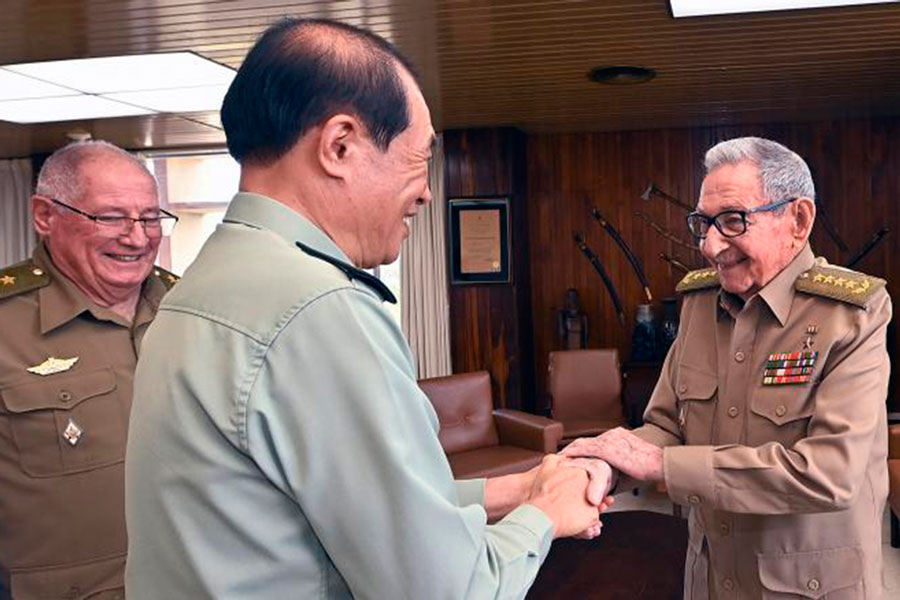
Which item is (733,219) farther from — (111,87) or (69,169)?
(111,87)

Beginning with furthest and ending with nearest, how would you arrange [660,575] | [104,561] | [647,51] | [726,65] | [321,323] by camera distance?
[726,65], [647,51], [660,575], [104,561], [321,323]

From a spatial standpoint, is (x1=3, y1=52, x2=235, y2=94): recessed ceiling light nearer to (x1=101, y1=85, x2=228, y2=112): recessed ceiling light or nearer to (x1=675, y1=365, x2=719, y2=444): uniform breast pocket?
(x1=101, y1=85, x2=228, y2=112): recessed ceiling light

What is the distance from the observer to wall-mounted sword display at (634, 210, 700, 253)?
22.4 feet

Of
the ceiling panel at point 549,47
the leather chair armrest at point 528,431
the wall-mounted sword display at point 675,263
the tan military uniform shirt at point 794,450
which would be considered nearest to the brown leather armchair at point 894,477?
the leather chair armrest at point 528,431

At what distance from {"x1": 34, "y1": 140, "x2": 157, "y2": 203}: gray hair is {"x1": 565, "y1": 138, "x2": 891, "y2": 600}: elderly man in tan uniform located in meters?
1.21

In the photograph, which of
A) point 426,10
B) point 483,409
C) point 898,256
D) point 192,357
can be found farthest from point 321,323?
point 898,256

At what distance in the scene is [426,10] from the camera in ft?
11.6

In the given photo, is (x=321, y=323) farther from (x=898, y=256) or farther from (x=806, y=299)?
(x=898, y=256)

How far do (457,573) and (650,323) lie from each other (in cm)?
596

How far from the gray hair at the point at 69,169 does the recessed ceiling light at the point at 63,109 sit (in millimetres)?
3276

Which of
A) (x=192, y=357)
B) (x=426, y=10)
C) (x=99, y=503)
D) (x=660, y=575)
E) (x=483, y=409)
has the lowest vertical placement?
(x=660, y=575)

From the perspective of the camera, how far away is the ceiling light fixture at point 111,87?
426 cm

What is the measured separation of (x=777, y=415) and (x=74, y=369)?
1451mm

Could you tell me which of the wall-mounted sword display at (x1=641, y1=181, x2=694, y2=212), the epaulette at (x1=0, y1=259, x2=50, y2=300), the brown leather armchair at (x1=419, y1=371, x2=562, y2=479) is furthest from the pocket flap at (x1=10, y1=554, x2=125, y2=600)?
the wall-mounted sword display at (x1=641, y1=181, x2=694, y2=212)
